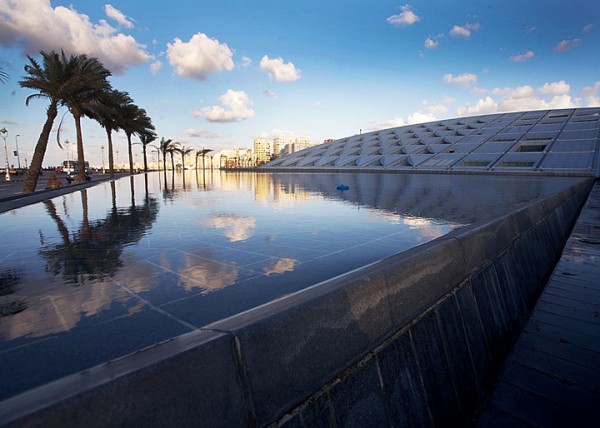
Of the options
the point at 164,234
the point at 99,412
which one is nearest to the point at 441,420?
the point at 99,412

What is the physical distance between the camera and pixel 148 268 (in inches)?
175

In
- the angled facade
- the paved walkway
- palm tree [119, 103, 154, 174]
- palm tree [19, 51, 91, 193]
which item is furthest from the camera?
palm tree [119, 103, 154, 174]

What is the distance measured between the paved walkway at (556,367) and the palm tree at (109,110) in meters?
25.9

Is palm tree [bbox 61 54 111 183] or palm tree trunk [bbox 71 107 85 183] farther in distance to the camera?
palm tree trunk [bbox 71 107 85 183]

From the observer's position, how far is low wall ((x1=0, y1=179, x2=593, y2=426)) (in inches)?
45.3

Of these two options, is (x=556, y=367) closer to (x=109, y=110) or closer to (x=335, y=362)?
(x=335, y=362)

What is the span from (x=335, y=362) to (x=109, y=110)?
1082 inches

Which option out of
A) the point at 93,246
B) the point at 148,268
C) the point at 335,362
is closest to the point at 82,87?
the point at 93,246

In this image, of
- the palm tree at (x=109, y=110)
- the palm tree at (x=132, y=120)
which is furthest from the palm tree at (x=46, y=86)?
the palm tree at (x=132, y=120)

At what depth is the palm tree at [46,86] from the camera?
16.7m

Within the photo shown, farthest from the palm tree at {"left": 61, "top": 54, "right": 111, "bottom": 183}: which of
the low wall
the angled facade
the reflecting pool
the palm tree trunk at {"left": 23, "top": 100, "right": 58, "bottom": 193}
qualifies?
the angled facade

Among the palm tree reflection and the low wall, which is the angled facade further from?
the palm tree reflection

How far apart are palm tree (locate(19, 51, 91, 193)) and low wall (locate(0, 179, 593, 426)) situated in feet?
63.4

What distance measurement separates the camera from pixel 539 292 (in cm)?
511
